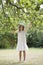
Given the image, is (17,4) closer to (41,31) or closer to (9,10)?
(9,10)

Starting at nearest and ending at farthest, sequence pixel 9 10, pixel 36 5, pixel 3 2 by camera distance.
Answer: pixel 36 5 < pixel 3 2 < pixel 9 10

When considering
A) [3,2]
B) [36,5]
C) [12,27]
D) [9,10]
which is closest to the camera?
[36,5]

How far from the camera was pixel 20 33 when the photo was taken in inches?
464

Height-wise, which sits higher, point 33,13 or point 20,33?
point 33,13

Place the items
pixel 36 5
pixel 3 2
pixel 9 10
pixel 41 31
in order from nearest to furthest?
pixel 36 5 < pixel 3 2 < pixel 9 10 < pixel 41 31

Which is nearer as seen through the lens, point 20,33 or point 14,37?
point 20,33

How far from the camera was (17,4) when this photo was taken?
1091 centimetres

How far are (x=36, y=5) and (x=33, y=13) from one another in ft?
3.28

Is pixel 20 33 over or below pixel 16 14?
below

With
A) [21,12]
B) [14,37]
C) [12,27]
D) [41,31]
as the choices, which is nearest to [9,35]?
[14,37]

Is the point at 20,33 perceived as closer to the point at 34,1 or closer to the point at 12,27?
the point at 12,27

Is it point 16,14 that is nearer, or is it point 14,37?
point 16,14

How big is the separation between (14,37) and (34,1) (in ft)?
52.7

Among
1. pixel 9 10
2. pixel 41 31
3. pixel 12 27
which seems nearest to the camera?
pixel 9 10
